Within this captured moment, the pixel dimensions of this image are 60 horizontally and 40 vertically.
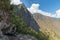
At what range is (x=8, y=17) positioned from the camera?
1247 cm

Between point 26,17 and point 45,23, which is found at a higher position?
point 45,23

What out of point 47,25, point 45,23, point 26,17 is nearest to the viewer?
point 26,17

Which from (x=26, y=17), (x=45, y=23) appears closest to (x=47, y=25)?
(x=45, y=23)

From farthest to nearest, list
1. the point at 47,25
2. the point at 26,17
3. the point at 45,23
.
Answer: the point at 45,23 → the point at 47,25 → the point at 26,17

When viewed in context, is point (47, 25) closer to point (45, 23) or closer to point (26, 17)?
point (45, 23)

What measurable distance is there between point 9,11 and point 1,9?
92cm

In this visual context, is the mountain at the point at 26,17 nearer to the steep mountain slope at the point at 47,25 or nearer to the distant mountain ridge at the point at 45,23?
the steep mountain slope at the point at 47,25

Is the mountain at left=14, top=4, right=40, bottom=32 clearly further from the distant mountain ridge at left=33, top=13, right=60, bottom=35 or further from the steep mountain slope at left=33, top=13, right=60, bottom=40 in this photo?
the distant mountain ridge at left=33, top=13, right=60, bottom=35

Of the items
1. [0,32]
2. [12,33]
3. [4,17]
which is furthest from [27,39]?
[0,32]

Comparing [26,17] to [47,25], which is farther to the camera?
[47,25]

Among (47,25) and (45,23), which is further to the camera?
(45,23)

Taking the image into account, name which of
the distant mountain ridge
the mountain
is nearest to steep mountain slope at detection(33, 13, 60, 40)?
the distant mountain ridge

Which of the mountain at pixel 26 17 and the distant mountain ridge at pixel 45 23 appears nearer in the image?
the mountain at pixel 26 17

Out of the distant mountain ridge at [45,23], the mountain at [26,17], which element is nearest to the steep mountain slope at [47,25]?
the distant mountain ridge at [45,23]
